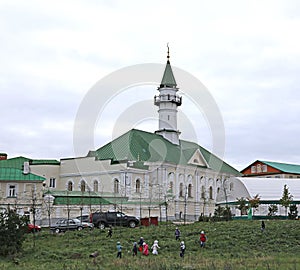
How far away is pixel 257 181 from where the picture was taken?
74562mm

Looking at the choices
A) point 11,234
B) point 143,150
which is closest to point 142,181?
point 143,150

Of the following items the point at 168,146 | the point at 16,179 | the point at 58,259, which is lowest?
the point at 58,259

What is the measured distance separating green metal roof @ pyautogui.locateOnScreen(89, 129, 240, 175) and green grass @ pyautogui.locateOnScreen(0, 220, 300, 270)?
2413cm

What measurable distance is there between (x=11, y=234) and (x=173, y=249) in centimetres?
994

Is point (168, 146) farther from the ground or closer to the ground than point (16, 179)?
farther from the ground

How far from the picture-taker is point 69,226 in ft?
139

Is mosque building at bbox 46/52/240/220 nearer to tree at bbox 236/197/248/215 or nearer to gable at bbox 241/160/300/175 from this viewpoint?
tree at bbox 236/197/248/215

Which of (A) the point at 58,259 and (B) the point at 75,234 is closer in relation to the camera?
(A) the point at 58,259

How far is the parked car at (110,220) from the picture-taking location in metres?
44.0

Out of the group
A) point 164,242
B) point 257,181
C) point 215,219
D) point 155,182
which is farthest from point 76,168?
point 164,242

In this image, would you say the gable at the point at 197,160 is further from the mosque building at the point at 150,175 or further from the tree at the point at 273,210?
the tree at the point at 273,210

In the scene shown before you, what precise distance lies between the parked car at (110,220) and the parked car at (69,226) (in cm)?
82

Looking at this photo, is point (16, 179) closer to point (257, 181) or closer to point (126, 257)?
point (126, 257)

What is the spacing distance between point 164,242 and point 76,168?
31.9 m
